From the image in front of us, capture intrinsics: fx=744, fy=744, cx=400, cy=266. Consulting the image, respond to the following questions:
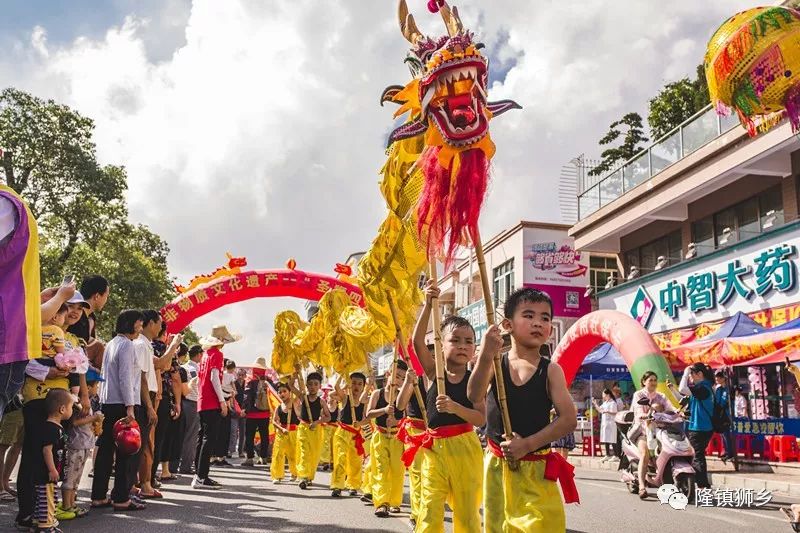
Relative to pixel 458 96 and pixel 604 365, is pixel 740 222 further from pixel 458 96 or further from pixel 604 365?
pixel 458 96

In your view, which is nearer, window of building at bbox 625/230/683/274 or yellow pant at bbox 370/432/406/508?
yellow pant at bbox 370/432/406/508

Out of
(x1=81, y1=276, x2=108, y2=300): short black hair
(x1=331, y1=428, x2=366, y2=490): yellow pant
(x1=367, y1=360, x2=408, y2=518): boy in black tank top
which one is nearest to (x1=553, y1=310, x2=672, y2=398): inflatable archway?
(x1=331, y1=428, x2=366, y2=490): yellow pant

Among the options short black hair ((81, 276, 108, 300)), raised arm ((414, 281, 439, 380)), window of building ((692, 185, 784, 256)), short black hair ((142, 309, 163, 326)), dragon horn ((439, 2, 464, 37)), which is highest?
window of building ((692, 185, 784, 256))

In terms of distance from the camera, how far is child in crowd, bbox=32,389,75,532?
5219 mm

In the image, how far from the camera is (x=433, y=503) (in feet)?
15.4

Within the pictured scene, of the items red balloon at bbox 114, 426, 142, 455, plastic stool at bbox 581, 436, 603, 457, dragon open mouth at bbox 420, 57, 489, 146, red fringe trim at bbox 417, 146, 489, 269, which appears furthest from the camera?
plastic stool at bbox 581, 436, 603, 457

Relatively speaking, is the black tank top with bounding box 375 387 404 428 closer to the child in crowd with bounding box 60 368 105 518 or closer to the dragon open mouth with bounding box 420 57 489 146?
the child in crowd with bounding box 60 368 105 518

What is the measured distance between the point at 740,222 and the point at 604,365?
5062mm

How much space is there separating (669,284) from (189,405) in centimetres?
1299

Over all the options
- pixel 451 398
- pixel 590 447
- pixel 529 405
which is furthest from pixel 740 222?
pixel 529 405

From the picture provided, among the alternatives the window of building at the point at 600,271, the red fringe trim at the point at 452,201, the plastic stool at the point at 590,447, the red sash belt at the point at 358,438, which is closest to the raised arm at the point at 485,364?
the red fringe trim at the point at 452,201

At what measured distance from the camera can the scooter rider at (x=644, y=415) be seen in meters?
9.45

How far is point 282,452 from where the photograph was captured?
11.3 m

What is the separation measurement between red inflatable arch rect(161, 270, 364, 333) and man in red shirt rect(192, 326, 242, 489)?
763 centimetres
